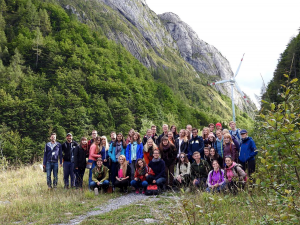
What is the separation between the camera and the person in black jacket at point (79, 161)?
10711mm

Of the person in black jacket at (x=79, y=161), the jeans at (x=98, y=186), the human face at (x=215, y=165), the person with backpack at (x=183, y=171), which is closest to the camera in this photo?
the human face at (x=215, y=165)

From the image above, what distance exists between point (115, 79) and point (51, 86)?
75.2ft

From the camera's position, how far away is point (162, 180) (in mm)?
9328

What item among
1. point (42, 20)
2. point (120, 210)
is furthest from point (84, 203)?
point (42, 20)

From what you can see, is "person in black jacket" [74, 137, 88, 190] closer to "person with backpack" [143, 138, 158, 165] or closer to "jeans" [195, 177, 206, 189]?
"person with backpack" [143, 138, 158, 165]

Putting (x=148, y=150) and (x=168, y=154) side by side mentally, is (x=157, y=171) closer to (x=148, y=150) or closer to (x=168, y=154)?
(x=168, y=154)

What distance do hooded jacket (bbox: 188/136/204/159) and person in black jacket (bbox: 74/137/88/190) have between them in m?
4.49

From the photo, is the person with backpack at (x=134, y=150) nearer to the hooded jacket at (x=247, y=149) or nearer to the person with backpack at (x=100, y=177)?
the person with backpack at (x=100, y=177)

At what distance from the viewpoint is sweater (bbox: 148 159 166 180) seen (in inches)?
373

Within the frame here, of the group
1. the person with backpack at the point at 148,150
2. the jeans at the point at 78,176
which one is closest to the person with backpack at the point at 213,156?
the person with backpack at the point at 148,150

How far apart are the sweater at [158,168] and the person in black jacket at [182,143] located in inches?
34.2

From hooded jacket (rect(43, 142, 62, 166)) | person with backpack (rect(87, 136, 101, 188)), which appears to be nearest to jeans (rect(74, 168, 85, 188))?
person with backpack (rect(87, 136, 101, 188))

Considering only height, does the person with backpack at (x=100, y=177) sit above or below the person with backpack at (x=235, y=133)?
below

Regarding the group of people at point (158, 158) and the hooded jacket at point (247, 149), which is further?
the group of people at point (158, 158)
